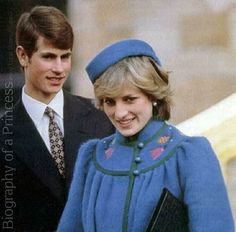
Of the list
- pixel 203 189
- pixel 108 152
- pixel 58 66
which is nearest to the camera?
pixel 203 189

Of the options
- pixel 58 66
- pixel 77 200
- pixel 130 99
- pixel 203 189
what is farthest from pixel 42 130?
pixel 203 189

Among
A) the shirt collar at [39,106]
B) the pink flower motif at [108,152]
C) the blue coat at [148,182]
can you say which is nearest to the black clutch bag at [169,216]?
the blue coat at [148,182]

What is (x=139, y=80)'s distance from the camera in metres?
1.19

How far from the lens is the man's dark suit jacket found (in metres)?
1.55

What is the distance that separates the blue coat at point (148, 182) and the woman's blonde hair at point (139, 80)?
5cm

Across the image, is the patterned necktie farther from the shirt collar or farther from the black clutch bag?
the black clutch bag

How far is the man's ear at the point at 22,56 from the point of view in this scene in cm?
157

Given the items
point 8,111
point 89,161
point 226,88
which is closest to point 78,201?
point 89,161

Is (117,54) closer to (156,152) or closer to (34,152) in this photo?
(156,152)

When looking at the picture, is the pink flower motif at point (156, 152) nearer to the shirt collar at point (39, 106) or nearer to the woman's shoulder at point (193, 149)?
the woman's shoulder at point (193, 149)

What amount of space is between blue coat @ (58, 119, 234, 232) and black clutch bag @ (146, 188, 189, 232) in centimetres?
1

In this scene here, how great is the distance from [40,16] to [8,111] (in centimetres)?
26

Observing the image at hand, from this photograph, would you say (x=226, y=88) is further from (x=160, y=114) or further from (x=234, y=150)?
(x=160, y=114)

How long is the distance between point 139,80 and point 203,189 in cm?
23
